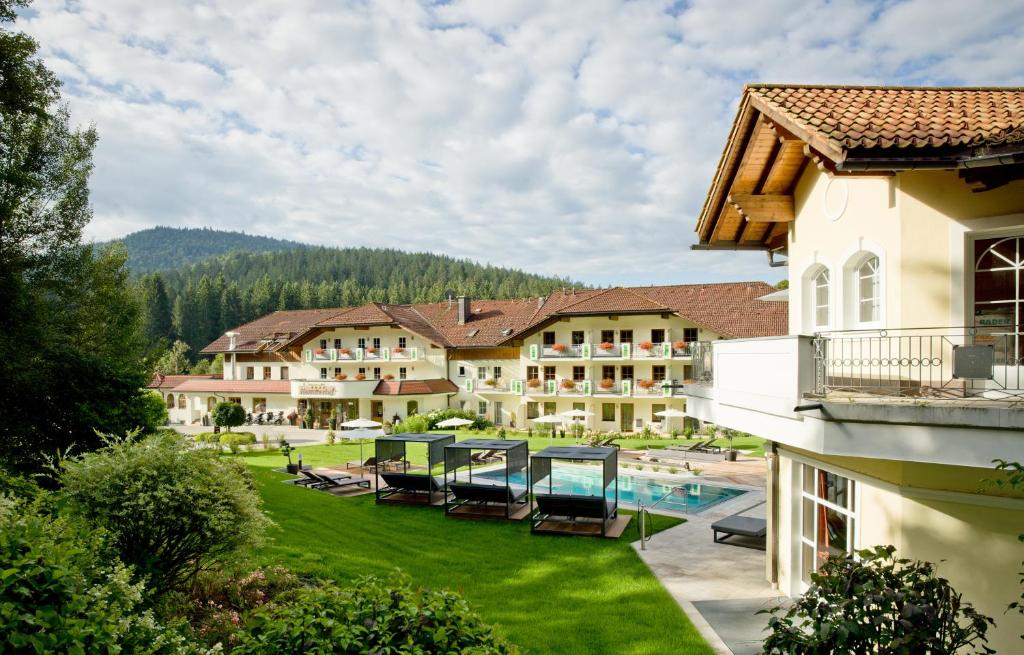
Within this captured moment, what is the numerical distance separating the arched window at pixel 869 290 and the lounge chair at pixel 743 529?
666 cm

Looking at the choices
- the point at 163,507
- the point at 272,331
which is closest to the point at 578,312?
the point at 272,331

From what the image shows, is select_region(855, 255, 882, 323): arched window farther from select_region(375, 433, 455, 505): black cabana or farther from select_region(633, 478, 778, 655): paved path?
select_region(375, 433, 455, 505): black cabana

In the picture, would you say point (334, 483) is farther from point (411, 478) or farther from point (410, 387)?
point (410, 387)

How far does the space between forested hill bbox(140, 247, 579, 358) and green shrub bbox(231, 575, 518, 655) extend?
43.4 meters

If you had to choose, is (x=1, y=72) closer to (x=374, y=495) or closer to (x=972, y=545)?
(x=374, y=495)

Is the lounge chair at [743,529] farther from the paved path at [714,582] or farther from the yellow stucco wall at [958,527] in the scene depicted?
the yellow stucco wall at [958,527]

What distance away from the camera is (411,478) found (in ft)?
59.5

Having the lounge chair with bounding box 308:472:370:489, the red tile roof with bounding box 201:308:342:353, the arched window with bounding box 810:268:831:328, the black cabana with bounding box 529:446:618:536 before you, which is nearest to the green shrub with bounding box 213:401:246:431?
the red tile roof with bounding box 201:308:342:353

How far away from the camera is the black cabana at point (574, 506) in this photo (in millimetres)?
14852

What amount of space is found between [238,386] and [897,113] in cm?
5053

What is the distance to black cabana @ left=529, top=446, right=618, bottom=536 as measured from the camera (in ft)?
48.7

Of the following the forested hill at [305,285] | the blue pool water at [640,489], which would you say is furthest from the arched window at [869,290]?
the forested hill at [305,285]

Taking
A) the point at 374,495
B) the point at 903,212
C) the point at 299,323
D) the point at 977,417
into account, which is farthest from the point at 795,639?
the point at 299,323

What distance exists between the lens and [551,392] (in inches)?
1617
